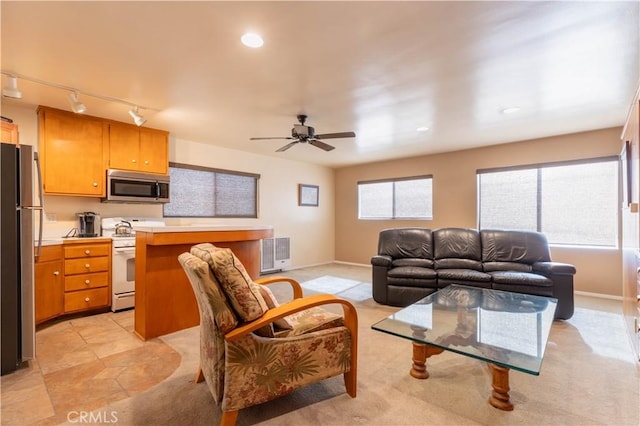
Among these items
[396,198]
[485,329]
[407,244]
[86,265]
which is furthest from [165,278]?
[396,198]

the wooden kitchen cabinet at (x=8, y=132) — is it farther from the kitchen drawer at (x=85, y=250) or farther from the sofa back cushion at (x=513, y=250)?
the sofa back cushion at (x=513, y=250)

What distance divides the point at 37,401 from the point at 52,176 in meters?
2.59

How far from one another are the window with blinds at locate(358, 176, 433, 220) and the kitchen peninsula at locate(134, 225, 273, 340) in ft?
14.0

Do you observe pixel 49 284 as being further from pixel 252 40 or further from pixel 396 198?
pixel 396 198

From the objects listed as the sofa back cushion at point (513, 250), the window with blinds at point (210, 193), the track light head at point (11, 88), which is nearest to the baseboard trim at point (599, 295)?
the sofa back cushion at point (513, 250)

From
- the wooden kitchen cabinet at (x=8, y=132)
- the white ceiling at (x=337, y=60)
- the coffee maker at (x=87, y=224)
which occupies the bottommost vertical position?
the coffee maker at (x=87, y=224)

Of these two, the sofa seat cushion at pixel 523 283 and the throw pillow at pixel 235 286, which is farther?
the sofa seat cushion at pixel 523 283

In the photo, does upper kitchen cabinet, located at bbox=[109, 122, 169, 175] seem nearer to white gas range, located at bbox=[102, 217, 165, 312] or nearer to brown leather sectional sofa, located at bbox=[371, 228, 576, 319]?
white gas range, located at bbox=[102, 217, 165, 312]

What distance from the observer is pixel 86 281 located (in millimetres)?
3447

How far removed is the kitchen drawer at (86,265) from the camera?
132 inches

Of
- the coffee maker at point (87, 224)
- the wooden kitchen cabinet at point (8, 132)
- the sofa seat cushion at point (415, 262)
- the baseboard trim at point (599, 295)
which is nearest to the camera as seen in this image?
the wooden kitchen cabinet at point (8, 132)

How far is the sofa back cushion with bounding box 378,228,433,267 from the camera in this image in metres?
4.37

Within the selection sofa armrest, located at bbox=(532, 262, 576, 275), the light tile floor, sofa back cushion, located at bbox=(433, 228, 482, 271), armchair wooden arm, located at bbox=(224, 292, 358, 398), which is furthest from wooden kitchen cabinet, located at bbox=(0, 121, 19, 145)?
sofa armrest, located at bbox=(532, 262, 576, 275)

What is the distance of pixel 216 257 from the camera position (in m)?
1.58
